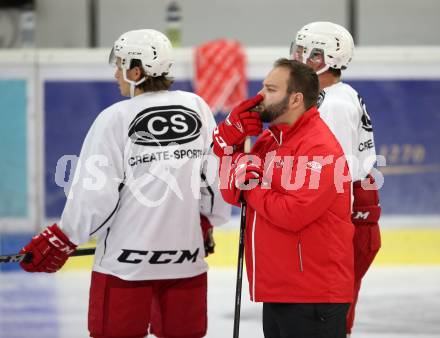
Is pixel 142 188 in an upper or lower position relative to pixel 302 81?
lower

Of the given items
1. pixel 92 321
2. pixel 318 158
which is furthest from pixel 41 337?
pixel 318 158

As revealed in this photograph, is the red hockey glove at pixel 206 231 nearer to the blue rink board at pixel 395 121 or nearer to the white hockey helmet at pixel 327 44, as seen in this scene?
the white hockey helmet at pixel 327 44

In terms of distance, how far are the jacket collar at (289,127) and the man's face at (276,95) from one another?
37mm

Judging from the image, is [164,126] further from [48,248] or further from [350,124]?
[350,124]

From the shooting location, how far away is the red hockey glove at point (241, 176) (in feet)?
10.6

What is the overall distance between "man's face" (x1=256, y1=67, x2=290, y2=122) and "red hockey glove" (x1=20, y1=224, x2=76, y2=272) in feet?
2.97

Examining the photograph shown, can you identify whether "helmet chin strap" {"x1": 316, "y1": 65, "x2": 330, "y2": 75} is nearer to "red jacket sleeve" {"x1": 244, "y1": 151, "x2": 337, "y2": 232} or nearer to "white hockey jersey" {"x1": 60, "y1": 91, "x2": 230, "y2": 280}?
"white hockey jersey" {"x1": 60, "y1": 91, "x2": 230, "y2": 280}

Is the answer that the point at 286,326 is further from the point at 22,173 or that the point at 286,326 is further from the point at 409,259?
the point at 22,173

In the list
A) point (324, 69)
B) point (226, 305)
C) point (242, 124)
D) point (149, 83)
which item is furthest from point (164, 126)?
point (226, 305)

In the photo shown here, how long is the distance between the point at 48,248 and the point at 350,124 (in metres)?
1.21

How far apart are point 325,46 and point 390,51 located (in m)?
4.39

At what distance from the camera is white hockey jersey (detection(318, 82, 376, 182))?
12.6 feet

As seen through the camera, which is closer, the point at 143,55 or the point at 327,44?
the point at 143,55

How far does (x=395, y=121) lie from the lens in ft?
27.0
